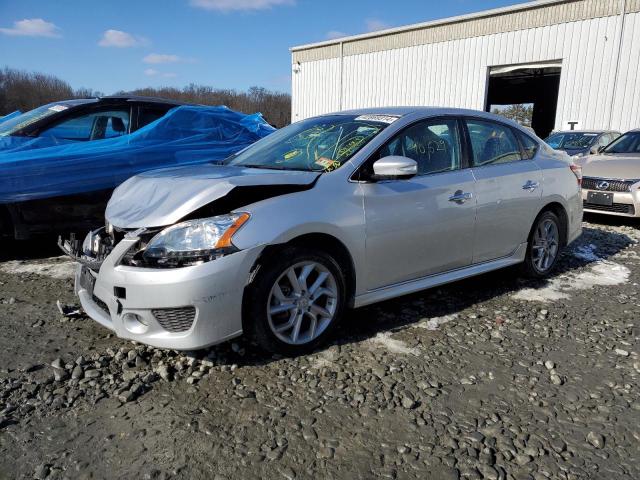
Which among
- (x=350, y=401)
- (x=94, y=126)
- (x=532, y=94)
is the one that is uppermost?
(x=532, y=94)

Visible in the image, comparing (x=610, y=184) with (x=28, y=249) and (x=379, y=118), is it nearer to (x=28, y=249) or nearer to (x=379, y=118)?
(x=379, y=118)

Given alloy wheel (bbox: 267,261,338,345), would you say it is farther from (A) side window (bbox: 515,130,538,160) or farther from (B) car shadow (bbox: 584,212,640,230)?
(B) car shadow (bbox: 584,212,640,230)

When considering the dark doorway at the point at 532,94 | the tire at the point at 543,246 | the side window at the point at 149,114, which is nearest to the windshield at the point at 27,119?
the side window at the point at 149,114

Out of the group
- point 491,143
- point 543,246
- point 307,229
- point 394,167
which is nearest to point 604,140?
point 543,246

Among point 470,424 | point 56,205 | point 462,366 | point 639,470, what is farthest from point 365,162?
point 56,205

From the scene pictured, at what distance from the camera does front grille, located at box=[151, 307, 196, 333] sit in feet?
8.87

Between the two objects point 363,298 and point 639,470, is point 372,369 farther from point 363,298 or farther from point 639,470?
point 639,470

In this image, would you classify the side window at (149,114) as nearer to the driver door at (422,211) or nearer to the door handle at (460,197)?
the driver door at (422,211)

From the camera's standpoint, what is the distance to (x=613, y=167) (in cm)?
751

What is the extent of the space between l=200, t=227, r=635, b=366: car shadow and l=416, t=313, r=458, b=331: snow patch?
4 cm

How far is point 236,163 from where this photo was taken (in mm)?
3881

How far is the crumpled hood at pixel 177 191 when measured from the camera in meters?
2.84

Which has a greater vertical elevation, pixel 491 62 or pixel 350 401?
pixel 491 62

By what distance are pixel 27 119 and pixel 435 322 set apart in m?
4.84
